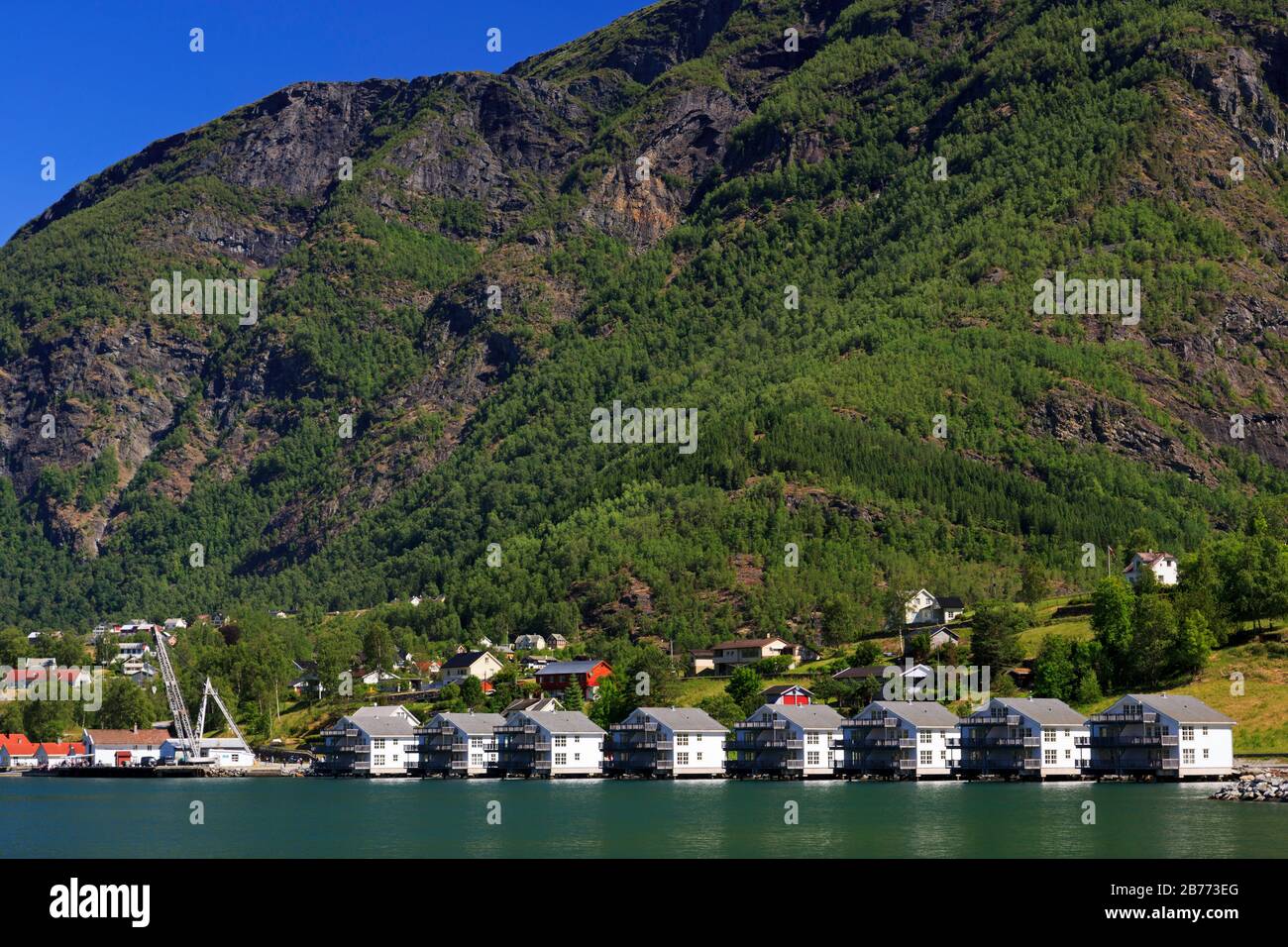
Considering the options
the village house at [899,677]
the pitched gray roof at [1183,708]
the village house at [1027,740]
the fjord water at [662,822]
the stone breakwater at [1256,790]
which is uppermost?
the village house at [899,677]

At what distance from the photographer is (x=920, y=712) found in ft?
541

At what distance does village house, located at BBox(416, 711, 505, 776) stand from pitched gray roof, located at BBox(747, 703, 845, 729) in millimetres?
32897

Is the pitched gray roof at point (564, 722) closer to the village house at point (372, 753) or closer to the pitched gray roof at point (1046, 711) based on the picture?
the village house at point (372, 753)

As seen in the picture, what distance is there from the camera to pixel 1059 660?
584 feet

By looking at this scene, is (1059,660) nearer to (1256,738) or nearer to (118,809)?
(1256,738)

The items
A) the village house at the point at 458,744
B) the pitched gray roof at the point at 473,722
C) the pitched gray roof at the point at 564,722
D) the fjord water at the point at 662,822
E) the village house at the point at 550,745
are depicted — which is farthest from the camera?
the pitched gray roof at the point at 473,722

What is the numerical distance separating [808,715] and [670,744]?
14199mm

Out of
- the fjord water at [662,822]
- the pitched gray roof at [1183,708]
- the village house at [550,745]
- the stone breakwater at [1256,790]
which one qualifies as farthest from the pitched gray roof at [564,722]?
the stone breakwater at [1256,790]

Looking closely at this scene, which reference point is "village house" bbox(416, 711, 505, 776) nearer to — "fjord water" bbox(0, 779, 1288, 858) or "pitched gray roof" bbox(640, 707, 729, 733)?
"pitched gray roof" bbox(640, 707, 729, 733)

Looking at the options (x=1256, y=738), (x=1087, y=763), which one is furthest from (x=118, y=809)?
(x=1256, y=738)

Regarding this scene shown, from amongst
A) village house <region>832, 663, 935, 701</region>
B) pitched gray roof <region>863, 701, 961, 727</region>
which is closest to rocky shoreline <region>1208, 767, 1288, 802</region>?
pitched gray roof <region>863, 701, 961, 727</region>

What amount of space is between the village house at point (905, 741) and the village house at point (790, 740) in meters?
3.89

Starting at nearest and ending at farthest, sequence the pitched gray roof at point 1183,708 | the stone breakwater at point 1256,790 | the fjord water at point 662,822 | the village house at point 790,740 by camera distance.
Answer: the fjord water at point 662,822
the stone breakwater at point 1256,790
the pitched gray roof at point 1183,708
the village house at point 790,740

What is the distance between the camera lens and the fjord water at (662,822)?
9750 centimetres
